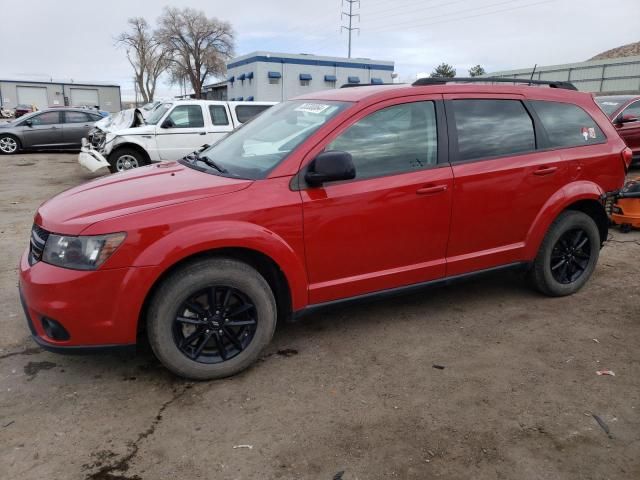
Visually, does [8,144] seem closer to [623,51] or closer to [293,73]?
[293,73]

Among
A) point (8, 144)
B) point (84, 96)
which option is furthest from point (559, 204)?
point (84, 96)

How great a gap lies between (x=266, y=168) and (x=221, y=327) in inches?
41.2

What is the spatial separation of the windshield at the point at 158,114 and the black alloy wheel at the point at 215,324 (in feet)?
29.1

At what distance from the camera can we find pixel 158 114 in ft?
36.9

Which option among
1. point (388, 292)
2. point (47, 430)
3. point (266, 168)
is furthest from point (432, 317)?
point (47, 430)

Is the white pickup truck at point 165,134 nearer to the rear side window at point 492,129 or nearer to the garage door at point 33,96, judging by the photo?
the rear side window at point 492,129

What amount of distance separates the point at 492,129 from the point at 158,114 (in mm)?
8979

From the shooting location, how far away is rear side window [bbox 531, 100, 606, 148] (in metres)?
4.21

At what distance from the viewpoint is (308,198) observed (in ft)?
10.6

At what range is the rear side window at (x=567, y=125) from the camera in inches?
166

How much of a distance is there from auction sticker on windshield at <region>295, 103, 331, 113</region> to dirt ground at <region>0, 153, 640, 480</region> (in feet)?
5.36

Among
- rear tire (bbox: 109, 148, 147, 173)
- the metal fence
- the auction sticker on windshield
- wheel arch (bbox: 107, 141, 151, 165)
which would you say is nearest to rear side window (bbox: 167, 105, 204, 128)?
wheel arch (bbox: 107, 141, 151, 165)

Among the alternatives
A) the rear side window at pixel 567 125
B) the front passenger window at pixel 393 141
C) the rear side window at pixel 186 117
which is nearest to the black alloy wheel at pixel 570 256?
the rear side window at pixel 567 125

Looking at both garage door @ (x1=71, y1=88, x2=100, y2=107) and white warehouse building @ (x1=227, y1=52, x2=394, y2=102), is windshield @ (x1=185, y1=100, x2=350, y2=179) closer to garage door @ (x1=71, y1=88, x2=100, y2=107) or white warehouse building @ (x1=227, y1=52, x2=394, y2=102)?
white warehouse building @ (x1=227, y1=52, x2=394, y2=102)
